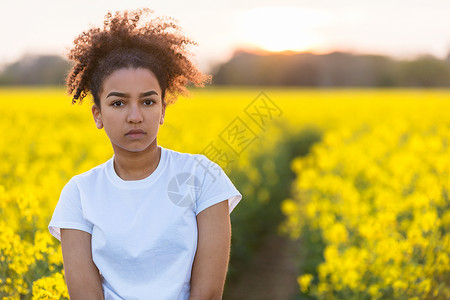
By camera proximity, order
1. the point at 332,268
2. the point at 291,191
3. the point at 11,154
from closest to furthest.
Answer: the point at 332,268, the point at 11,154, the point at 291,191

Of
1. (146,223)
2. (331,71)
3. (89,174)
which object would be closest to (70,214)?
(89,174)

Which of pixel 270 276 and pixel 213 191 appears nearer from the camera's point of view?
pixel 213 191

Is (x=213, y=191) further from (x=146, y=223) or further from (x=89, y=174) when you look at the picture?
(x=89, y=174)

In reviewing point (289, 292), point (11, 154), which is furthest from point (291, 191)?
point (11, 154)

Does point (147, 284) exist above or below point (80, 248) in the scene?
below

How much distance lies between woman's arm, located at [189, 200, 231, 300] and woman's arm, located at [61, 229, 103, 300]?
13.5 inches

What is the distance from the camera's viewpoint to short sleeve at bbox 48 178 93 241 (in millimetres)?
1817

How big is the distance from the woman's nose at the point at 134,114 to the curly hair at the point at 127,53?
0.16 meters

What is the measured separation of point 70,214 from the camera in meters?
1.83

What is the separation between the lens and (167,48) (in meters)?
2.01

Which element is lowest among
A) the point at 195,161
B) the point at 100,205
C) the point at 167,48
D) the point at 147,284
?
the point at 147,284

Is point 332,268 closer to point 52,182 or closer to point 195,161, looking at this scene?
point 195,161

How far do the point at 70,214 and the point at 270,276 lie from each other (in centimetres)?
433

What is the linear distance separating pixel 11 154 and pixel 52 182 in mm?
2041
